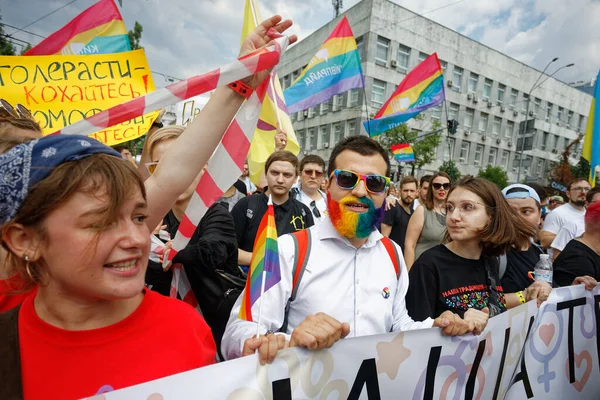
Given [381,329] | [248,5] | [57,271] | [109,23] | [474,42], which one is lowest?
[381,329]

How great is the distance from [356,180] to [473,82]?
36.8 m

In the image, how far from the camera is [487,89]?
114ft

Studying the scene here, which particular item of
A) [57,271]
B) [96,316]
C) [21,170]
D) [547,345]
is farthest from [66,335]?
[547,345]

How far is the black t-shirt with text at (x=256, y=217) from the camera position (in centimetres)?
356

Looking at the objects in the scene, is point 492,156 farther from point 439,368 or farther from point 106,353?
point 106,353

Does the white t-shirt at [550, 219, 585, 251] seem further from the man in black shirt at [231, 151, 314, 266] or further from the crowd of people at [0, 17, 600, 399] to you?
the man in black shirt at [231, 151, 314, 266]

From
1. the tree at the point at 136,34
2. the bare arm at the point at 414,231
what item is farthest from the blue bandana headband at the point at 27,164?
the tree at the point at 136,34

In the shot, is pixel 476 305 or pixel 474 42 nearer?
pixel 476 305

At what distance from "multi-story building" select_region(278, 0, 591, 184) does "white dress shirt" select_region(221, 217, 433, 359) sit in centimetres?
2661

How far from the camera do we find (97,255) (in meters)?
1.02

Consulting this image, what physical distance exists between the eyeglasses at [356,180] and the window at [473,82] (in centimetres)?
3572

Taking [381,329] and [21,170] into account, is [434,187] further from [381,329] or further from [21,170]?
[21,170]

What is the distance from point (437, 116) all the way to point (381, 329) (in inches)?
1281

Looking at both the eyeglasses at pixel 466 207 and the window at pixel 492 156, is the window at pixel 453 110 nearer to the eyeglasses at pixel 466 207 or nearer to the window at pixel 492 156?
the window at pixel 492 156
